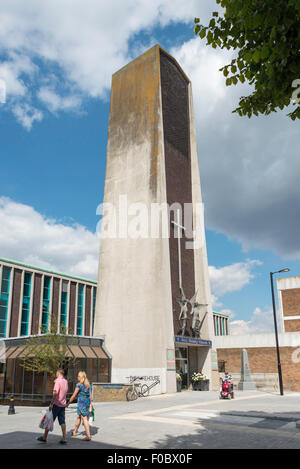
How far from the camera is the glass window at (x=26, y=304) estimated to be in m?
54.3

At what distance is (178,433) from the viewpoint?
444 inches

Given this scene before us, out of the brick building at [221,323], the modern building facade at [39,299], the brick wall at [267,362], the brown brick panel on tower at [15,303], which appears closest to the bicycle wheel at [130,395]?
the brick wall at [267,362]

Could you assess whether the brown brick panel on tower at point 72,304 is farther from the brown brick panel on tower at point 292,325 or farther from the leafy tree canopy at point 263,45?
the leafy tree canopy at point 263,45

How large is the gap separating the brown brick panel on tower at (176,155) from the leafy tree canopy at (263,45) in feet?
76.9

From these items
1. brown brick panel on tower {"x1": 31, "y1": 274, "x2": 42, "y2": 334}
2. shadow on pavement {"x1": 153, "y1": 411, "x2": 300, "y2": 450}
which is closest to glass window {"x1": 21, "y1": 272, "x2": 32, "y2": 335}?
brown brick panel on tower {"x1": 31, "y1": 274, "x2": 42, "y2": 334}

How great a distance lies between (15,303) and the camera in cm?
5328

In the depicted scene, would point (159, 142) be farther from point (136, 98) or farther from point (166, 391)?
point (166, 391)

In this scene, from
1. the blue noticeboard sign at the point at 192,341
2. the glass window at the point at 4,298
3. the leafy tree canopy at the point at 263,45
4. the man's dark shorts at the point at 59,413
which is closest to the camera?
the leafy tree canopy at the point at 263,45

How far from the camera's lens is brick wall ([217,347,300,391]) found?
34.9 m

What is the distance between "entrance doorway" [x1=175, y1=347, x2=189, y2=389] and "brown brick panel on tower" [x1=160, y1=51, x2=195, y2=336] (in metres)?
1.67

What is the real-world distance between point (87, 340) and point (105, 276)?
5760mm

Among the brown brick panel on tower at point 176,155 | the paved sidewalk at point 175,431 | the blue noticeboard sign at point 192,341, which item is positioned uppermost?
the brown brick panel on tower at point 176,155

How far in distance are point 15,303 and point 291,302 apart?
34977 millimetres
